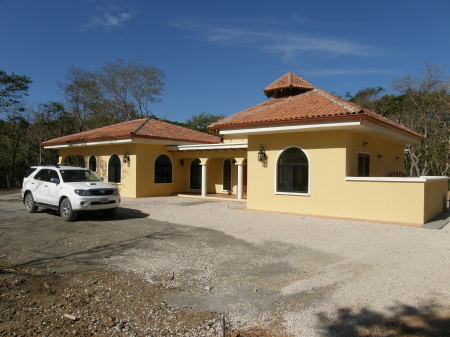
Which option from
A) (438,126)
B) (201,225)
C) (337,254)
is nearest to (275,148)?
(201,225)

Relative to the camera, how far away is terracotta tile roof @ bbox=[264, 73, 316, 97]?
706 inches

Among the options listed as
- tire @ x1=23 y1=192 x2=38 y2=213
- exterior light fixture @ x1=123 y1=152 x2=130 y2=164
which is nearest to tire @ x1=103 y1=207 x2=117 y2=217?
tire @ x1=23 y1=192 x2=38 y2=213

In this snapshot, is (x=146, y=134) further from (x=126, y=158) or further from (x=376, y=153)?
(x=376, y=153)

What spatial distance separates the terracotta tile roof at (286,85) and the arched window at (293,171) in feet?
21.0

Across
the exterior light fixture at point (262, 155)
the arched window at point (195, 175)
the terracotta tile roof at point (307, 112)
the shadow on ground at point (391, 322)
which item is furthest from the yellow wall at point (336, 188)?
the arched window at point (195, 175)

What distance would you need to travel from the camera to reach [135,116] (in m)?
38.7

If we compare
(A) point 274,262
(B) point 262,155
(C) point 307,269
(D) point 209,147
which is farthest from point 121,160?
(C) point 307,269

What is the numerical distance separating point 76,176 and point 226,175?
Result: 10.9 meters

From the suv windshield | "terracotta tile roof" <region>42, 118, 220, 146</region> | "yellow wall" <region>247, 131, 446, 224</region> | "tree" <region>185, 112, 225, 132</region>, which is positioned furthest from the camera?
"tree" <region>185, 112, 225, 132</region>

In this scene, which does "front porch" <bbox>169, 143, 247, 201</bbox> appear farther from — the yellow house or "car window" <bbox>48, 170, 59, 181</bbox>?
"car window" <bbox>48, 170, 59, 181</bbox>

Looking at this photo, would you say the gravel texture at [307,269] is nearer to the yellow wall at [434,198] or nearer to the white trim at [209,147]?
the yellow wall at [434,198]

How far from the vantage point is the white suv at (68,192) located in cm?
1060

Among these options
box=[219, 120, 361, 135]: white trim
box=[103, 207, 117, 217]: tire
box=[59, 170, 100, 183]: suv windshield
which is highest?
box=[219, 120, 361, 135]: white trim

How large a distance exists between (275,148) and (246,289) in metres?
8.56
